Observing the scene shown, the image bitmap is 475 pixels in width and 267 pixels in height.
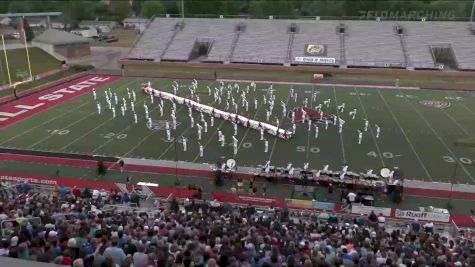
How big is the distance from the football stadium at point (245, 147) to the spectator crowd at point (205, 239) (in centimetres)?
5

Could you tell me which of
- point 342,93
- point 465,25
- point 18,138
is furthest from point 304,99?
point 465,25

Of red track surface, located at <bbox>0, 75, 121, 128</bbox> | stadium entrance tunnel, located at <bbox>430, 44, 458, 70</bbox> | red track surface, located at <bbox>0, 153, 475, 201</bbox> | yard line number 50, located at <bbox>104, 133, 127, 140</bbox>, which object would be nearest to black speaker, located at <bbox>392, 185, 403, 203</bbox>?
red track surface, located at <bbox>0, 153, 475, 201</bbox>

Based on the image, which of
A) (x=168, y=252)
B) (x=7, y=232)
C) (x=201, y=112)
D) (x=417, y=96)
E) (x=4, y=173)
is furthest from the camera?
(x=417, y=96)

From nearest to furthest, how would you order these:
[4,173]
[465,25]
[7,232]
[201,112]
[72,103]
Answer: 1. [7,232]
2. [4,173]
3. [201,112]
4. [72,103]
5. [465,25]

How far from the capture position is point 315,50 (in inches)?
1608

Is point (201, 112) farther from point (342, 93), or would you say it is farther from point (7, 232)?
point (7, 232)

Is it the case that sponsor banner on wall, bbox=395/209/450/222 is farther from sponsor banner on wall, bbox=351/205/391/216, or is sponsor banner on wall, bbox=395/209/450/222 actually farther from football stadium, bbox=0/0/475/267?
sponsor banner on wall, bbox=351/205/391/216

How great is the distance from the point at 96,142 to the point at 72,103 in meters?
7.83

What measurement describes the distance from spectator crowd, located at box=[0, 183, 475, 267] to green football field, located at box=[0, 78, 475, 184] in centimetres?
641

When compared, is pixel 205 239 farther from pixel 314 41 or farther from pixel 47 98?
pixel 314 41

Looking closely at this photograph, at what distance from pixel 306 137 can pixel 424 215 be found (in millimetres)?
8155

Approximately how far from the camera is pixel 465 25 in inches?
1657

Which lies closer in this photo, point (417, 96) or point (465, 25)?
point (417, 96)

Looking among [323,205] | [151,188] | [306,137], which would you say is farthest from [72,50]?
[323,205]
